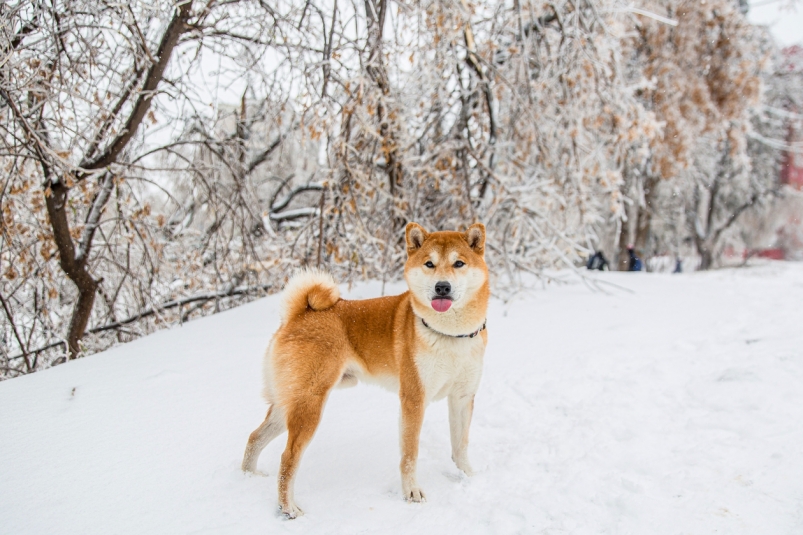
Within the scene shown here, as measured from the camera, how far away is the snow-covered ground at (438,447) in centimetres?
259

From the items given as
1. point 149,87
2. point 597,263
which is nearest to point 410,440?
point 149,87

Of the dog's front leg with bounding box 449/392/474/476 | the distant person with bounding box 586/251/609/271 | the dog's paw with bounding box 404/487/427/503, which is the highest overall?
the dog's front leg with bounding box 449/392/474/476

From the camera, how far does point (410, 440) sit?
2.92 m

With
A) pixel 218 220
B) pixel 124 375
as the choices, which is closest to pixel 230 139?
pixel 218 220

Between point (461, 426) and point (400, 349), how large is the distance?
0.64 m

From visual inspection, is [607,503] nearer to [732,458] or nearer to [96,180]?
[732,458]

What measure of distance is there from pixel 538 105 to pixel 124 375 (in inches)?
247

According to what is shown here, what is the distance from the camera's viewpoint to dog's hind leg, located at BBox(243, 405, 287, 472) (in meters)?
2.99

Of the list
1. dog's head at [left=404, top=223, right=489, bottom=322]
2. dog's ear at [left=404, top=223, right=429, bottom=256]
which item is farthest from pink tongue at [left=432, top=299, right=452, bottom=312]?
dog's ear at [left=404, top=223, right=429, bottom=256]

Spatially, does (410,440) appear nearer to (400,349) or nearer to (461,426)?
(461,426)

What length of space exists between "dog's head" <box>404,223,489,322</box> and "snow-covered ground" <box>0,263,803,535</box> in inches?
43.4

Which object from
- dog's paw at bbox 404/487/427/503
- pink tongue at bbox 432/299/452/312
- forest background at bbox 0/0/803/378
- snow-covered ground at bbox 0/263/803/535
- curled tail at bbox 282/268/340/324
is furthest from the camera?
forest background at bbox 0/0/803/378

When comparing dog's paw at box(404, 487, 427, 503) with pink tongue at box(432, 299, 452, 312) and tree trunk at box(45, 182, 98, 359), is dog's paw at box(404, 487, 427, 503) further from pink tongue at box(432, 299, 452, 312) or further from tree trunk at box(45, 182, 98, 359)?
tree trunk at box(45, 182, 98, 359)

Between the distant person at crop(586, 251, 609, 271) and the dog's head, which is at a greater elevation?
the dog's head
